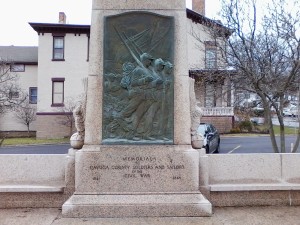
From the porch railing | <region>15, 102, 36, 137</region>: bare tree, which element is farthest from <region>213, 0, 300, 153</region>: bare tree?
<region>15, 102, 36, 137</region>: bare tree

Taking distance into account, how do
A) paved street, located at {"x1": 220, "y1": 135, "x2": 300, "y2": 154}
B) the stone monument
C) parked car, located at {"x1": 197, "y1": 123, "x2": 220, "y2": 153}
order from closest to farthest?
the stone monument → parked car, located at {"x1": 197, "y1": 123, "x2": 220, "y2": 153} → paved street, located at {"x1": 220, "y1": 135, "x2": 300, "y2": 154}

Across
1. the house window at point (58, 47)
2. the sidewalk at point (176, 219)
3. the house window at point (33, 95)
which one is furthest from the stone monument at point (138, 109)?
the house window at point (33, 95)

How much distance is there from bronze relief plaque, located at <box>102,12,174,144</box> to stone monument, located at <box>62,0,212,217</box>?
0.02 meters

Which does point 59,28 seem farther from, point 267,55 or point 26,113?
point 267,55

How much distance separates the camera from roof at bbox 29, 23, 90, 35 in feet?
99.8

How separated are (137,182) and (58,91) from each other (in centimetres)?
2760

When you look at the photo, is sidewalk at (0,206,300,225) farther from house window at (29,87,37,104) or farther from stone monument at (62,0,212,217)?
house window at (29,87,37,104)

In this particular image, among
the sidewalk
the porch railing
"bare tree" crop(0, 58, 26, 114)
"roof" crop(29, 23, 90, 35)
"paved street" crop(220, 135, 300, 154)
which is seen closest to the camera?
the sidewalk

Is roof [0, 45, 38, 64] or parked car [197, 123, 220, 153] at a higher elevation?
roof [0, 45, 38, 64]

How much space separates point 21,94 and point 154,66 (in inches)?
1245

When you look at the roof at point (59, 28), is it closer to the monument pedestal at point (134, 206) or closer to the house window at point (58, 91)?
the house window at point (58, 91)

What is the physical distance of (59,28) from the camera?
30.9 m

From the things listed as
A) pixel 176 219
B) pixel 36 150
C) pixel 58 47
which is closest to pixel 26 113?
pixel 58 47

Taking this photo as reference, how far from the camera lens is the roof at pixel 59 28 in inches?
1198
